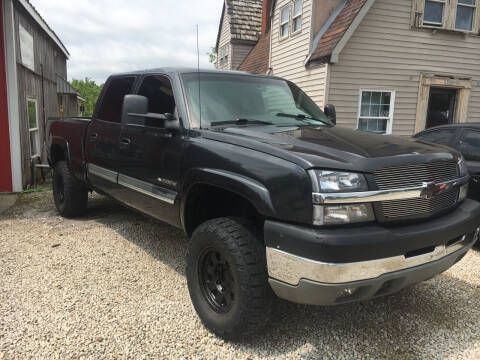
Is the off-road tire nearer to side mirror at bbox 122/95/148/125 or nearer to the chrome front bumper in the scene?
side mirror at bbox 122/95/148/125

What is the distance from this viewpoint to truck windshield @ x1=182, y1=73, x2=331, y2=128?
3229 millimetres

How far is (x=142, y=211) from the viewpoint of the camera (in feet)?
12.4

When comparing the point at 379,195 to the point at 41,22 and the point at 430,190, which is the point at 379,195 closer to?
the point at 430,190

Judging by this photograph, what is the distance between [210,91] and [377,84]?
8.47 metres

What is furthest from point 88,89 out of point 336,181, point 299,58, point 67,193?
point 336,181

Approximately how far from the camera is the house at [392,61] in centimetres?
1020

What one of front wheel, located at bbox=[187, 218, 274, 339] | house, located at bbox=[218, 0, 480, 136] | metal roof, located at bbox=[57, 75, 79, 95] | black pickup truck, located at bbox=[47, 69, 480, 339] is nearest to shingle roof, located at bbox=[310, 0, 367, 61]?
house, located at bbox=[218, 0, 480, 136]

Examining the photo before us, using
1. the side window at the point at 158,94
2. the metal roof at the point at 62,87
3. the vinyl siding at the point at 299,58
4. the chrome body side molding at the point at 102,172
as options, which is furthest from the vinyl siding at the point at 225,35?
the side window at the point at 158,94

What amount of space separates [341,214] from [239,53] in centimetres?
1729

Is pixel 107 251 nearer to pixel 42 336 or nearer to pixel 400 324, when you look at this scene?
pixel 42 336

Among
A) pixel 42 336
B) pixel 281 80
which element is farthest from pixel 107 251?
pixel 281 80

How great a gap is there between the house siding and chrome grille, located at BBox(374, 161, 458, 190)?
7.98m

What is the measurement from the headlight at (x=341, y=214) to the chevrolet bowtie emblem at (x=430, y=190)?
427 mm

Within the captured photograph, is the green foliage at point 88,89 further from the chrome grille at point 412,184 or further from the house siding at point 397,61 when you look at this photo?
the chrome grille at point 412,184
